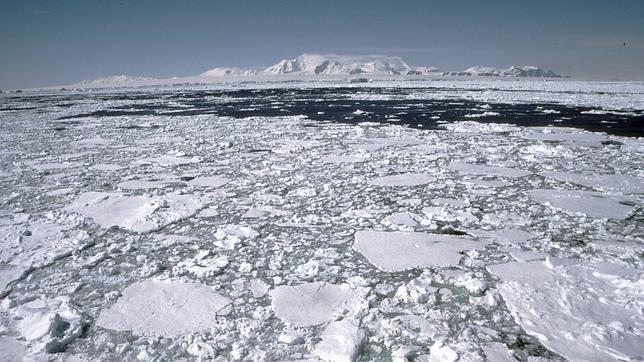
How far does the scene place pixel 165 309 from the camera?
2600 mm

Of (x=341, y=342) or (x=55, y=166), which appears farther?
(x=55, y=166)

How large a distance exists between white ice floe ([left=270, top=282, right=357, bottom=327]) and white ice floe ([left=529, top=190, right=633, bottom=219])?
3.03 m

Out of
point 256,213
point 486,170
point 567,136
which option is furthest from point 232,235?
point 567,136

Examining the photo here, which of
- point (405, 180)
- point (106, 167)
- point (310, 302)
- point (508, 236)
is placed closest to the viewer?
point (310, 302)

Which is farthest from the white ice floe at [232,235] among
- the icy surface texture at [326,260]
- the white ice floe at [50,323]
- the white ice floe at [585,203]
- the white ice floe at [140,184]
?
the white ice floe at [585,203]

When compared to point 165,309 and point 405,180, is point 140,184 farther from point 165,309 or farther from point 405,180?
point 405,180

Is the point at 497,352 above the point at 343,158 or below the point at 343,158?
below

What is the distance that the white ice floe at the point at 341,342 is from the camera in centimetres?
212

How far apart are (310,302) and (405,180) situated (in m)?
3.34

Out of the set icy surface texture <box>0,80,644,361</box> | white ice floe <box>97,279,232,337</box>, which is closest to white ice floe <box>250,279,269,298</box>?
icy surface texture <box>0,80,644,361</box>

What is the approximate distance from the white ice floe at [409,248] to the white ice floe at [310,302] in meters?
0.53

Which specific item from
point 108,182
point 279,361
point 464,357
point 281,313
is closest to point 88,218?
point 108,182

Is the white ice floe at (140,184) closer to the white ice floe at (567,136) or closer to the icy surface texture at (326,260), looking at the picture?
the icy surface texture at (326,260)

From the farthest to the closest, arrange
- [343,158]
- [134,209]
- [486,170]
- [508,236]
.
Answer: [343,158] < [486,170] < [134,209] < [508,236]
